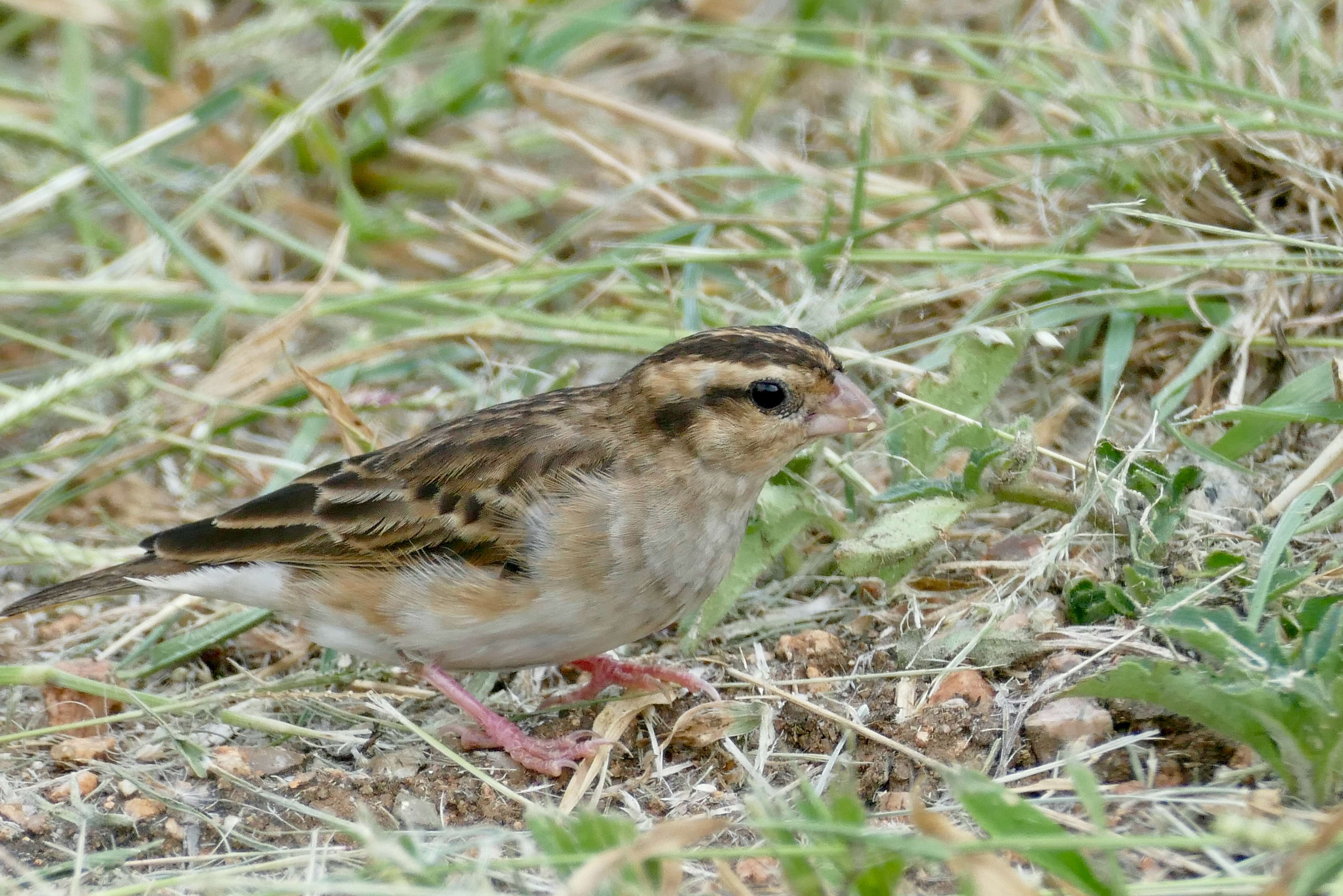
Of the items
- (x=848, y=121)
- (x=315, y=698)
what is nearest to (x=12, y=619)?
(x=315, y=698)

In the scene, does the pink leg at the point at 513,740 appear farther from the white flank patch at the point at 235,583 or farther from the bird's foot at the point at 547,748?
A: the white flank patch at the point at 235,583

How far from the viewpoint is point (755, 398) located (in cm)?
458

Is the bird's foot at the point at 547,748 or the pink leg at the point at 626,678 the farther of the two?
the pink leg at the point at 626,678

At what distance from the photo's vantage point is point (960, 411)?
4.82 metres

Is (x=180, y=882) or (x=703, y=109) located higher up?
(x=703, y=109)

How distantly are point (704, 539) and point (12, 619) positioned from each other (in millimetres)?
2673

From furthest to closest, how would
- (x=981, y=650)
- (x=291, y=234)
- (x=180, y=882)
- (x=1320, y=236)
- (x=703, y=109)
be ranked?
(x=703, y=109)
(x=291, y=234)
(x=1320, y=236)
(x=981, y=650)
(x=180, y=882)

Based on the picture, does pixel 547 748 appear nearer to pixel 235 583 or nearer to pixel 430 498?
pixel 430 498

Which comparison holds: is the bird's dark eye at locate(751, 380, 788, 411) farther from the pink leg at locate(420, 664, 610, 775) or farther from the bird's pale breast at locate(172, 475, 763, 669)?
the pink leg at locate(420, 664, 610, 775)

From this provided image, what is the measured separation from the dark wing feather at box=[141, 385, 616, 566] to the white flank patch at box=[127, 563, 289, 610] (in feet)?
0.12

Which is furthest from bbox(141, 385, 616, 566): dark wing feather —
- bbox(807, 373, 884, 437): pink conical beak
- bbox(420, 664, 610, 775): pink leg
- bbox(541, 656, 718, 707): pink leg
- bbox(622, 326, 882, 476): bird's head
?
bbox(807, 373, 884, 437): pink conical beak

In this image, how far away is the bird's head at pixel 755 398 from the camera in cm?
455

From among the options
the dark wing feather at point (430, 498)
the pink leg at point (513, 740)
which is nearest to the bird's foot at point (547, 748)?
the pink leg at point (513, 740)

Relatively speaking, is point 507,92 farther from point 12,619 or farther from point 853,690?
point 853,690
